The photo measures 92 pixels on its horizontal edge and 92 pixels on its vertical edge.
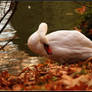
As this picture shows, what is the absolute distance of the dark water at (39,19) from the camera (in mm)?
10078

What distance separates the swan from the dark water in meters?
3.22

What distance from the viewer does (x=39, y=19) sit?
12.1 meters

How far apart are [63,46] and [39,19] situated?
23.5 feet

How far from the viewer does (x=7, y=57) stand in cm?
776

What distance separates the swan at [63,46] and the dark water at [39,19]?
322cm

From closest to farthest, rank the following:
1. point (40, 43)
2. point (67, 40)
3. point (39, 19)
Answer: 1. point (67, 40)
2. point (40, 43)
3. point (39, 19)

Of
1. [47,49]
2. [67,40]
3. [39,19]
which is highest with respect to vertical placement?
[67,40]

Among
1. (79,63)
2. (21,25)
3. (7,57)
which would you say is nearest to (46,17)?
(21,25)

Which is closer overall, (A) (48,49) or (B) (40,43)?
(A) (48,49)

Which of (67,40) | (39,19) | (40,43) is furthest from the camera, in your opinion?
(39,19)

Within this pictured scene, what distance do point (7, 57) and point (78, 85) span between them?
507 cm

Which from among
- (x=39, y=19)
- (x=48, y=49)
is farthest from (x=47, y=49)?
(x=39, y=19)

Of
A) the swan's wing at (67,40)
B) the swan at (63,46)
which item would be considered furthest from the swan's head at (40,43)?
the swan's wing at (67,40)

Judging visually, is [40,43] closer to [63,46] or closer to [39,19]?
[63,46]
